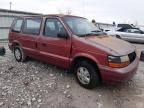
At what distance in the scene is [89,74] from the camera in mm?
5090

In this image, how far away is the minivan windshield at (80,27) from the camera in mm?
5588

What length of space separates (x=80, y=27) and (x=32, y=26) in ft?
6.20

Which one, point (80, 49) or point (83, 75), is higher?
point (80, 49)

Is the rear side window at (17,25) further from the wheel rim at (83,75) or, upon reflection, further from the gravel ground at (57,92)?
the wheel rim at (83,75)

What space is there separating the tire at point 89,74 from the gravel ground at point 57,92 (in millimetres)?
152

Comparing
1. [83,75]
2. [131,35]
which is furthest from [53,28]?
[131,35]

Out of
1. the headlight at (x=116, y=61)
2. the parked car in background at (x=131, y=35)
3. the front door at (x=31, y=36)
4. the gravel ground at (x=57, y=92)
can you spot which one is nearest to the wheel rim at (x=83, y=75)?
the gravel ground at (x=57, y=92)

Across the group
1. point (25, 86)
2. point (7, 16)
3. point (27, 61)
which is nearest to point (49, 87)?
point (25, 86)

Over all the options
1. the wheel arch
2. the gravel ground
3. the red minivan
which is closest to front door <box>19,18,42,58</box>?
the red minivan

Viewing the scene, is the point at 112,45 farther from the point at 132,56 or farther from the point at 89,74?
the point at 89,74

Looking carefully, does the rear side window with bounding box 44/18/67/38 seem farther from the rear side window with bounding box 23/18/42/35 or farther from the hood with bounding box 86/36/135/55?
the hood with bounding box 86/36/135/55

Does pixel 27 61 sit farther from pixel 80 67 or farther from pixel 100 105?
pixel 100 105

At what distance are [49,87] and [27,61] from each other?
8.34 feet

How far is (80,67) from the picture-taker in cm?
529
